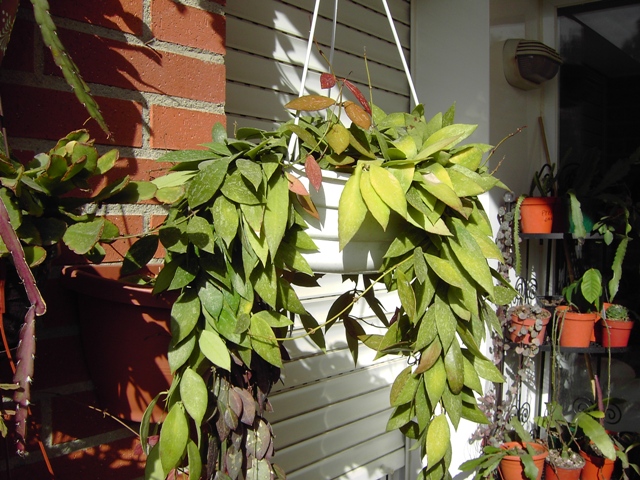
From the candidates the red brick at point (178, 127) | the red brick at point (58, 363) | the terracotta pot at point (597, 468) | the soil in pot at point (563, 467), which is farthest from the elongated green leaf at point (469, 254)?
the terracotta pot at point (597, 468)

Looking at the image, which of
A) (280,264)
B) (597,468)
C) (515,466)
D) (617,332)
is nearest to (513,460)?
(515,466)

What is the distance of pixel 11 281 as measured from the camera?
610 millimetres

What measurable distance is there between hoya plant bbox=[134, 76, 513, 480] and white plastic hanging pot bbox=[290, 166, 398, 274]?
15 mm

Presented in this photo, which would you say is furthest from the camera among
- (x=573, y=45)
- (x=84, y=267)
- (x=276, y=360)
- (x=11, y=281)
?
(x=573, y=45)

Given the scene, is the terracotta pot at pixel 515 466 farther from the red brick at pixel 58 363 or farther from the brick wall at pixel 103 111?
the red brick at pixel 58 363

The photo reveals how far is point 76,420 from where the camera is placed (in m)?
0.88

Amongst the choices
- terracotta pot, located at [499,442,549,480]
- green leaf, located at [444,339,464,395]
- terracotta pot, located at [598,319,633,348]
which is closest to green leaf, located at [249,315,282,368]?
green leaf, located at [444,339,464,395]

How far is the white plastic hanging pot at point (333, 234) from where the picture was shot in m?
0.74

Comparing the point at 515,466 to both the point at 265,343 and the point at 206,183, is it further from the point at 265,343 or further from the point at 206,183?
the point at 206,183

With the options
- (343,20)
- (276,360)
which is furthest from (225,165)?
(343,20)

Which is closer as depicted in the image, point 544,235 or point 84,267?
point 84,267

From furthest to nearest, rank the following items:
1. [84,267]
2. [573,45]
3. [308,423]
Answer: [573,45], [308,423], [84,267]

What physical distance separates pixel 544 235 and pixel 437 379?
79.3 inches

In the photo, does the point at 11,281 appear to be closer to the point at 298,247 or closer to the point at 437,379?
the point at 298,247
